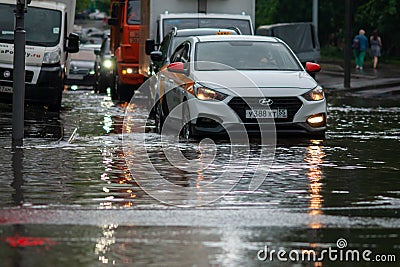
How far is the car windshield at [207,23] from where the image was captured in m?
25.4

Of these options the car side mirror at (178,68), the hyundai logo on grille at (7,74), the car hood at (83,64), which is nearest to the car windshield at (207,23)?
the hyundai logo on grille at (7,74)

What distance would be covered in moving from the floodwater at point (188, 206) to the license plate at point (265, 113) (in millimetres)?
391

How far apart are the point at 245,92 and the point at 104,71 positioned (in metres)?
17.8

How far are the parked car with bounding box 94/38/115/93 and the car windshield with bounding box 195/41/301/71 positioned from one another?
13.9 metres

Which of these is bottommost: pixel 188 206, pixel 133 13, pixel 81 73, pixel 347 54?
pixel 81 73

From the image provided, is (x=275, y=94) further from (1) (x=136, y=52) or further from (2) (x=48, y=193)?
(1) (x=136, y=52)

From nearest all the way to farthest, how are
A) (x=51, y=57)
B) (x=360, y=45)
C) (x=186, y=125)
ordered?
(x=186, y=125)
(x=51, y=57)
(x=360, y=45)

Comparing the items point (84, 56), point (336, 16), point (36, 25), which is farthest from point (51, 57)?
point (336, 16)

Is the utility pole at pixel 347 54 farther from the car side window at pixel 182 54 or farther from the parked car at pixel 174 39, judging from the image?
the car side window at pixel 182 54

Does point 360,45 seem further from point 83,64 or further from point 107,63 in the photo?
point 107,63

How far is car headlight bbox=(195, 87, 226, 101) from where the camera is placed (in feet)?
52.5

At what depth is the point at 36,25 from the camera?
23031 millimetres

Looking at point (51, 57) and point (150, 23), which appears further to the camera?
point (150, 23)

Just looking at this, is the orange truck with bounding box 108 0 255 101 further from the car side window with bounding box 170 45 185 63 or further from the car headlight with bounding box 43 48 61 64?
the car side window with bounding box 170 45 185 63
